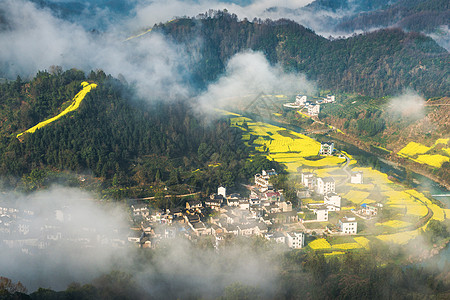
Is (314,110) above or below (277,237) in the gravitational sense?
below

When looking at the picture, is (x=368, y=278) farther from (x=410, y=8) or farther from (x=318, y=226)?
(x=410, y=8)

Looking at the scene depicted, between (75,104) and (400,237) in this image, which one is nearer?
(400,237)

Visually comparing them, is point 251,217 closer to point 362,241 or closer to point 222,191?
point 222,191

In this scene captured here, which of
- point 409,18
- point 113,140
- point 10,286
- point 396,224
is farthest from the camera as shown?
point 409,18

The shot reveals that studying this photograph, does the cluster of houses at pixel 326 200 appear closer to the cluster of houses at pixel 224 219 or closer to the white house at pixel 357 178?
the white house at pixel 357 178

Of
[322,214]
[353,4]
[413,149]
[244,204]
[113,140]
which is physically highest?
[353,4]

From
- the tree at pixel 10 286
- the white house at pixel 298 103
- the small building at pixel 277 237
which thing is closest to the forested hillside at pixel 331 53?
the white house at pixel 298 103

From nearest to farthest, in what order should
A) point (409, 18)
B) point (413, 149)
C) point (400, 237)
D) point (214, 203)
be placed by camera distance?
1. point (400, 237)
2. point (214, 203)
3. point (413, 149)
4. point (409, 18)

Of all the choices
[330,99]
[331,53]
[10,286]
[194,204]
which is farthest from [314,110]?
[10,286]
